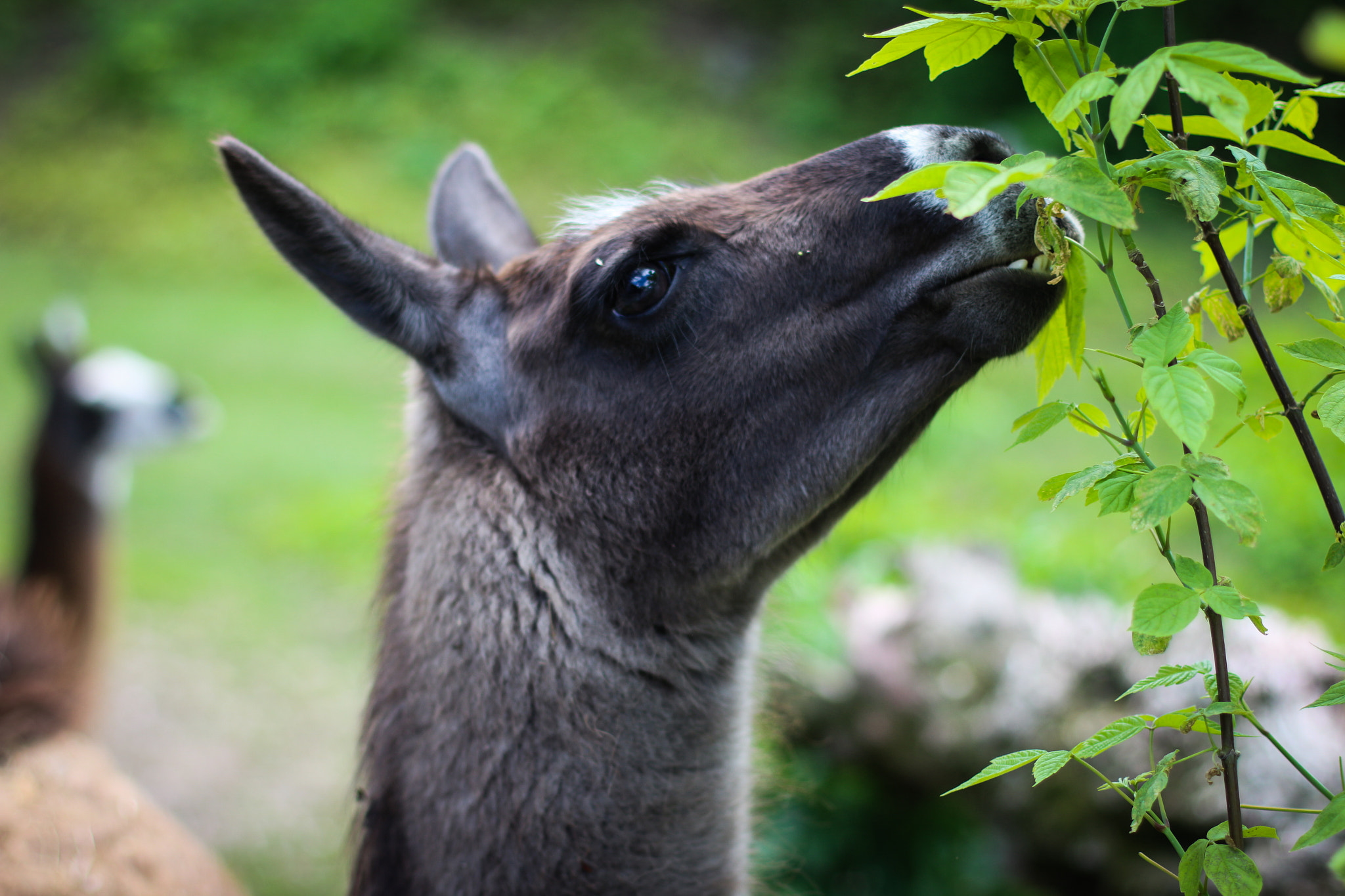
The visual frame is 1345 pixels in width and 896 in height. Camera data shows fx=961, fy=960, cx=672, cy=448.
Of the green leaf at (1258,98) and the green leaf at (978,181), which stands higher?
the green leaf at (1258,98)

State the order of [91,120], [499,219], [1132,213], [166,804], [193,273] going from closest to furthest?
[1132,213], [499,219], [166,804], [193,273], [91,120]

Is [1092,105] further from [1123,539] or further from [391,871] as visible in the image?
[1123,539]

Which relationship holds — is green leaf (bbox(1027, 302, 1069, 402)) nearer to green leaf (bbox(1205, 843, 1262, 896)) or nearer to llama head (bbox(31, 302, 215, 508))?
green leaf (bbox(1205, 843, 1262, 896))

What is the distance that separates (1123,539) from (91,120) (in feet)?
54.7

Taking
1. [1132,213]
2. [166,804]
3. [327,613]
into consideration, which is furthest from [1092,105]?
[327,613]

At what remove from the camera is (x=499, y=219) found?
104 inches

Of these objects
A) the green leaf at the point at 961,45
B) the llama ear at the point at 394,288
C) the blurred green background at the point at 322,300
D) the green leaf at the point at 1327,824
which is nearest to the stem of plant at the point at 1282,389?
the green leaf at the point at 961,45

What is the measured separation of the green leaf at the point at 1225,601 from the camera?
1080mm

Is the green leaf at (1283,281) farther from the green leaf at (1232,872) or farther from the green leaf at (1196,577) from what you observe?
the green leaf at (1232,872)

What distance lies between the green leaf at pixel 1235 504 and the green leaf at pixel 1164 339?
15 centimetres

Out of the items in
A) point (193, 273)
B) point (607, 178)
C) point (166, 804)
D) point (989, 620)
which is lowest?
point (166, 804)

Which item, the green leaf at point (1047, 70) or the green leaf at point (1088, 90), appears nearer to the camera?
the green leaf at point (1088, 90)

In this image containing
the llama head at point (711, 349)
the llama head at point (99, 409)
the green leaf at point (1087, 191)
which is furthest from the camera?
the llama head at point (99, 409)

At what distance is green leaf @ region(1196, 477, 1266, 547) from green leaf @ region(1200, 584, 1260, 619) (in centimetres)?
6
